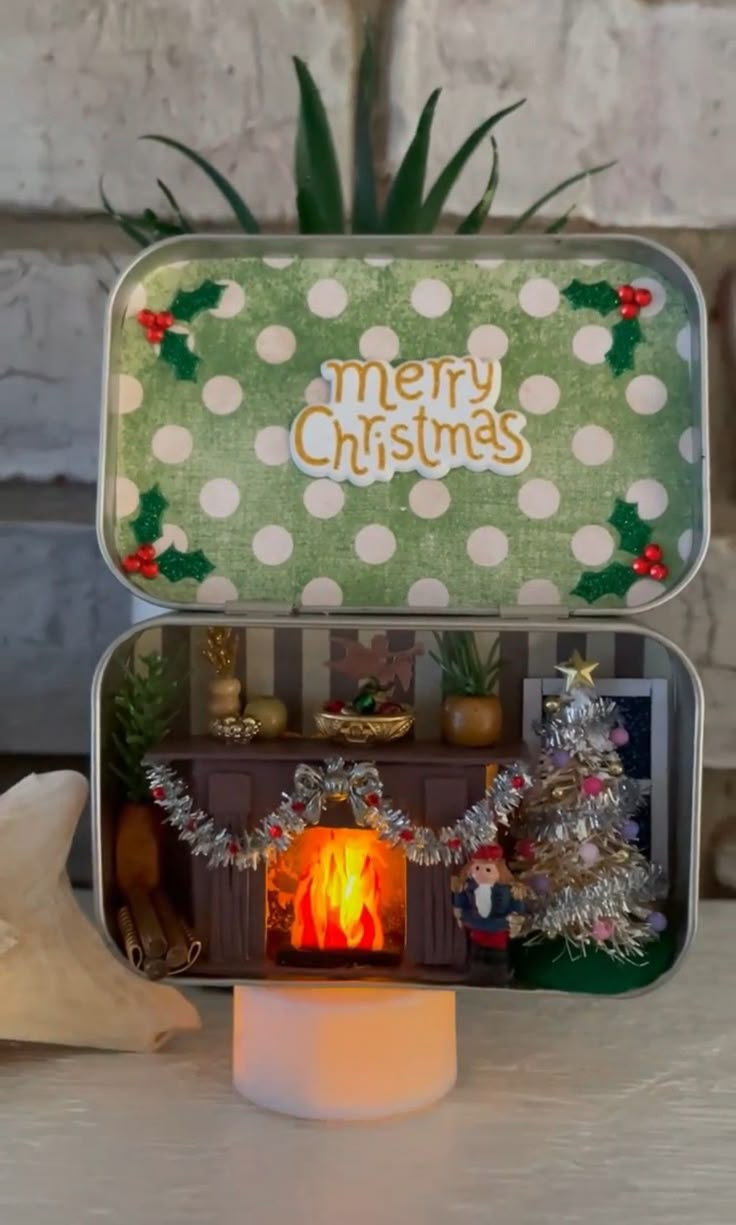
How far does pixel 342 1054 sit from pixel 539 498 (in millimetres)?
324

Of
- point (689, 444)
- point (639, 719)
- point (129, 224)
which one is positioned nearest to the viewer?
point (689, 444)

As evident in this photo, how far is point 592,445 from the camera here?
613mm

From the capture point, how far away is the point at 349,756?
0.63 meters

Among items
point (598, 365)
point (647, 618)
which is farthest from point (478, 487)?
point (647, 618)

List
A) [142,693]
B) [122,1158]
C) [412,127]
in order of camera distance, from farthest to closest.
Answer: [412,127]
[142,693]
[122,1158]

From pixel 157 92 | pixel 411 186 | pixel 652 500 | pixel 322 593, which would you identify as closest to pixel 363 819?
pixel 322 593

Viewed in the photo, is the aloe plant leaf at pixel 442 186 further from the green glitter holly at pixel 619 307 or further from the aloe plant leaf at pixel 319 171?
the green glitter holly at pixel 619 307

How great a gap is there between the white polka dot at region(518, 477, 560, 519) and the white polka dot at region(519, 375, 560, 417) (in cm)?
4

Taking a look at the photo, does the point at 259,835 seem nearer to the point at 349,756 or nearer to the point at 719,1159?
the point at 349,756

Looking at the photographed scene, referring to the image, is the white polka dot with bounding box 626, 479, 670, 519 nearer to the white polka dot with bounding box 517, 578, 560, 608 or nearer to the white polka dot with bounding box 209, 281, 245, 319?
the white polka dot with bounding box 517, 578, 560, 608

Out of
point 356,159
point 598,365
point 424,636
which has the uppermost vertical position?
point 356,159

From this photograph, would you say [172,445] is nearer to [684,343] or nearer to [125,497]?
[125,497]

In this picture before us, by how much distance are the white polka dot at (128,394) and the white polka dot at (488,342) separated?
177mm

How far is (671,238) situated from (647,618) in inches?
12.0
